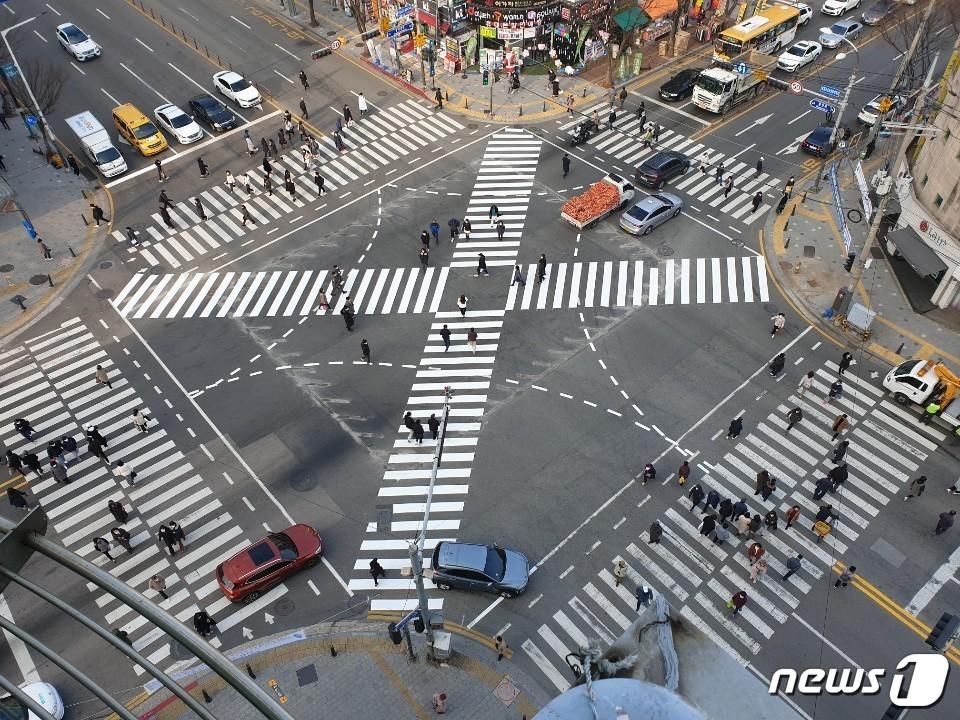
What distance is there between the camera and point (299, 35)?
62.2 meters

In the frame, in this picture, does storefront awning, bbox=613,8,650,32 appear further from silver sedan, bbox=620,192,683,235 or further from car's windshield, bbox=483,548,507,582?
car's windshield, bbox=483,548,507,582

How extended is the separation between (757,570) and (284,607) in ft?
57.1

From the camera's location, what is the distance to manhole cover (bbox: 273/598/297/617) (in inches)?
1066

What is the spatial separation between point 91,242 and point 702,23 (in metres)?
49.6

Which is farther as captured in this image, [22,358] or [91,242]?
[91,242]

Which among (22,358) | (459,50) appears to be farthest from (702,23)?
(22,358)

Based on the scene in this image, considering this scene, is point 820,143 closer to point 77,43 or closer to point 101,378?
point 101,378

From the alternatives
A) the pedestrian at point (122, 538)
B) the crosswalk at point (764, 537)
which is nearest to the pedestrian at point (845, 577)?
the crosswalk at point (764, 537)

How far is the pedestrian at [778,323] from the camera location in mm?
35850

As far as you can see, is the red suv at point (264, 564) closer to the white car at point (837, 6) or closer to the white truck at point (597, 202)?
the white truck at point (597, 202)

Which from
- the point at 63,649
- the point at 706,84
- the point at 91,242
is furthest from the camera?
the point at 706,84

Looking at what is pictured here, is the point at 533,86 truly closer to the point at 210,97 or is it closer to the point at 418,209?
the point at 418,209

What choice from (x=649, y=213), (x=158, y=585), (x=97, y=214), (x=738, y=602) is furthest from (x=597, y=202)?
(x=158, y=585)

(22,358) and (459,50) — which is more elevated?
(459,50)
